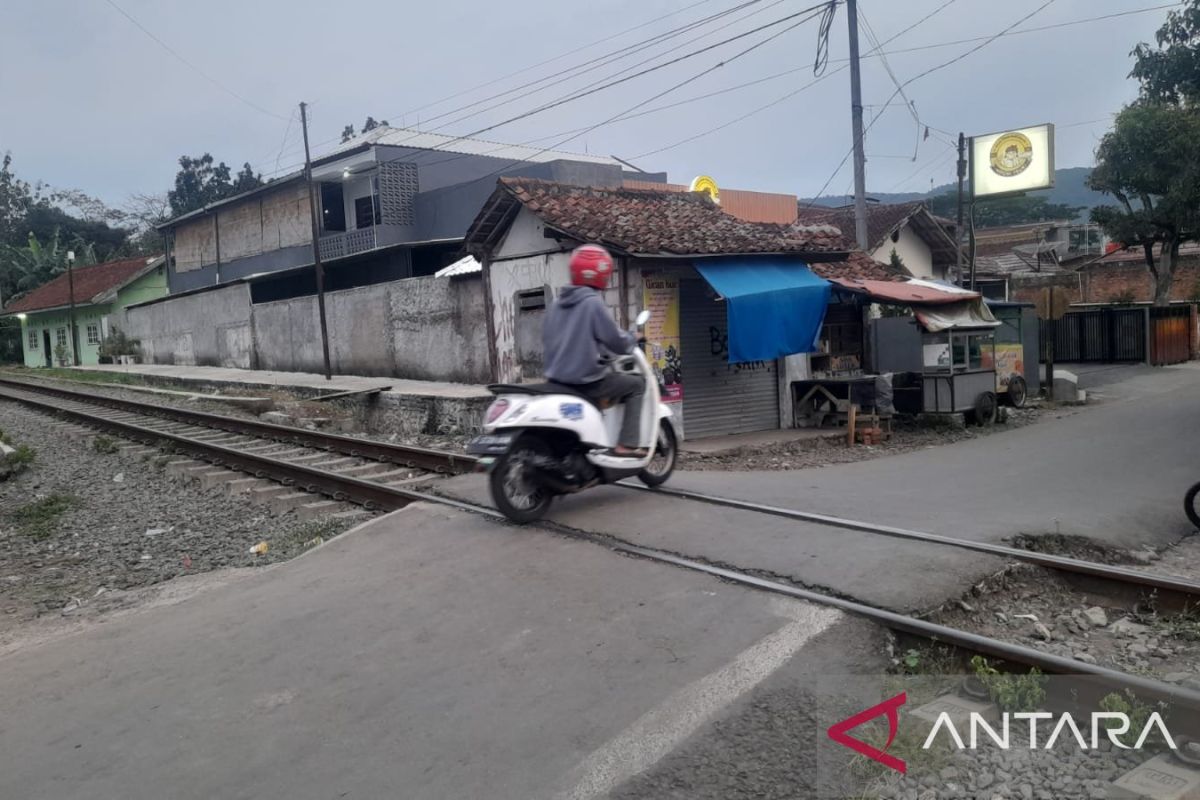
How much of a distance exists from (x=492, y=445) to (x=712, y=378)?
761cm

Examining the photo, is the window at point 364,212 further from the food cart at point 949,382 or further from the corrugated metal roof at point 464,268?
the food cart at point 949,382

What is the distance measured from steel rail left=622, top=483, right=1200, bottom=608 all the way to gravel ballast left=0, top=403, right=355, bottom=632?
377 centimetres

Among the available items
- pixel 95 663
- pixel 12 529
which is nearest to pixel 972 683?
pixel 95 663

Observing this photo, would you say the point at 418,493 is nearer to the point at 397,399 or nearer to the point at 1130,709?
the point at 1130,709

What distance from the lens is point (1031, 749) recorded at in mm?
3516

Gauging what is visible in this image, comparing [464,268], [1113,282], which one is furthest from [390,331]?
[1113,282]

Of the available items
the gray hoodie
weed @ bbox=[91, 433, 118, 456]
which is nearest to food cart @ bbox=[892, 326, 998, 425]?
the gray hoodie

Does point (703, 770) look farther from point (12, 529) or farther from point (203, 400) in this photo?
point (203, 400)

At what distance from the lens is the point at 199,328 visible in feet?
100

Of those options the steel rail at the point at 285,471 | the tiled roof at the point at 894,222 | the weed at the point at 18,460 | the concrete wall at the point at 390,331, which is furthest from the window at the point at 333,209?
the weed at the point at 18,460

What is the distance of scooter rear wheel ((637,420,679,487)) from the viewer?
7.96 meters

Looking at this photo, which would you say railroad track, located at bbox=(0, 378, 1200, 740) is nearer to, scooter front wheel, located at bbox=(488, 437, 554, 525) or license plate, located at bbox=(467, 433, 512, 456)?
scooter front wheel, located at bbox=(488, 437, 554, 525)

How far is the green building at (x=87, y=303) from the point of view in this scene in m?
40.5

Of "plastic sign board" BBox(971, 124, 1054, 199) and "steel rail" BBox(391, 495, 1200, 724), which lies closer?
"steel rail" BBox(391, 495, 1200, 724)
